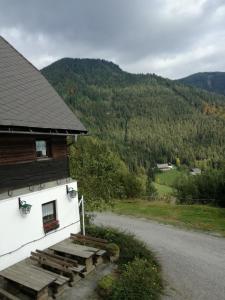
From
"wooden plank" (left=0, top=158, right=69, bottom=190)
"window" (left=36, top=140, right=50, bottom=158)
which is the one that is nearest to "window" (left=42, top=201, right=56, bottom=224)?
"wooden plank" (left=0, top=158, right=69, bottom=190)

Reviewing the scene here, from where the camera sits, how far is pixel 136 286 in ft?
40.3

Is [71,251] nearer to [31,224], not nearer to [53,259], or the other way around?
[53,259]

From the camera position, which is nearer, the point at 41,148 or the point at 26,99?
the point at 26,99

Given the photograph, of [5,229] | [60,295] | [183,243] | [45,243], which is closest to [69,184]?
[45,243]

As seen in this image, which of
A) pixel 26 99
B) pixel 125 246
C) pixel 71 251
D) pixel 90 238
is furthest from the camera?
pixel 125 246

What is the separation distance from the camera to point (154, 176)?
5930 inches

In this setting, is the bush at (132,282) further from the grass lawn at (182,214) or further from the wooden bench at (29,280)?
the grass lawn at (182,214)

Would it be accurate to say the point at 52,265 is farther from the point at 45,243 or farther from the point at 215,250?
the point at 215,250

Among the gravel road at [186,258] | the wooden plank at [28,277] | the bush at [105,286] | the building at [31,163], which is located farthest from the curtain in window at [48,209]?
the gravel road at [186,258]

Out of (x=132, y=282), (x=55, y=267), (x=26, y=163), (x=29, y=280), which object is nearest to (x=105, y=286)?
Answer: (x=132, y=282)

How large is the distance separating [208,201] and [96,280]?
3009 centimetres

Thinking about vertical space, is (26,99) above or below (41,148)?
above

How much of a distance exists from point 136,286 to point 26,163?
6935 mm

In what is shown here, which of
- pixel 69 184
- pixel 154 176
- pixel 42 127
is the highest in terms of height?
pixel 42 127
